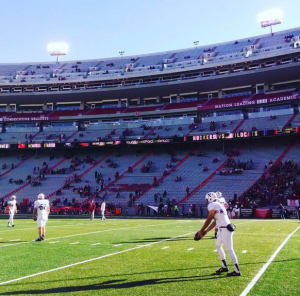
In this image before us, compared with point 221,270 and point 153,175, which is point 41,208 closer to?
point 221,270

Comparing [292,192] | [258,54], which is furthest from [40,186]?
[258,54]

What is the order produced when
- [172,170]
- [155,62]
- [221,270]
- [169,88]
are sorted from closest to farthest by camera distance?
1. [221,270]
2. [172,170]
3. [169,88]
4. [155,62]

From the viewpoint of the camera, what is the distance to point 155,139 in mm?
48406

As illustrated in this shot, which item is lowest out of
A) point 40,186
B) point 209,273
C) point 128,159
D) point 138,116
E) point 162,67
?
point 209,273

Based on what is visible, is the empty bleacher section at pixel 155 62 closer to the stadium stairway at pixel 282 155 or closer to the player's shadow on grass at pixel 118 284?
the stadium stairway at pixel 282 155

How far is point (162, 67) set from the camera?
5859 centimetres

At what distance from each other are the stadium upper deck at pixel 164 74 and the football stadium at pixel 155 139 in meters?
0.22

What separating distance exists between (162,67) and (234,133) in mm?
20774

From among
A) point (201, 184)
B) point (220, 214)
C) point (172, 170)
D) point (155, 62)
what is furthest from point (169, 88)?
point (220, 214)

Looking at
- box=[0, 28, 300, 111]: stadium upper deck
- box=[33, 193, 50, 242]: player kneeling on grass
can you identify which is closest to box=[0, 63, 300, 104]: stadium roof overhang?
box=[0, 28, 300, 111]: stadium upper deck

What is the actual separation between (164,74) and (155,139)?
44.5 feet

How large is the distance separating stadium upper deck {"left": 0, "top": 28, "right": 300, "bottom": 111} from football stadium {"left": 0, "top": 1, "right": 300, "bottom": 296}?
0.74ft

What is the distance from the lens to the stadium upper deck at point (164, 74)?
49.9 m

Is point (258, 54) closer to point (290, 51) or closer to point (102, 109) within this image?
point (290, 51)
